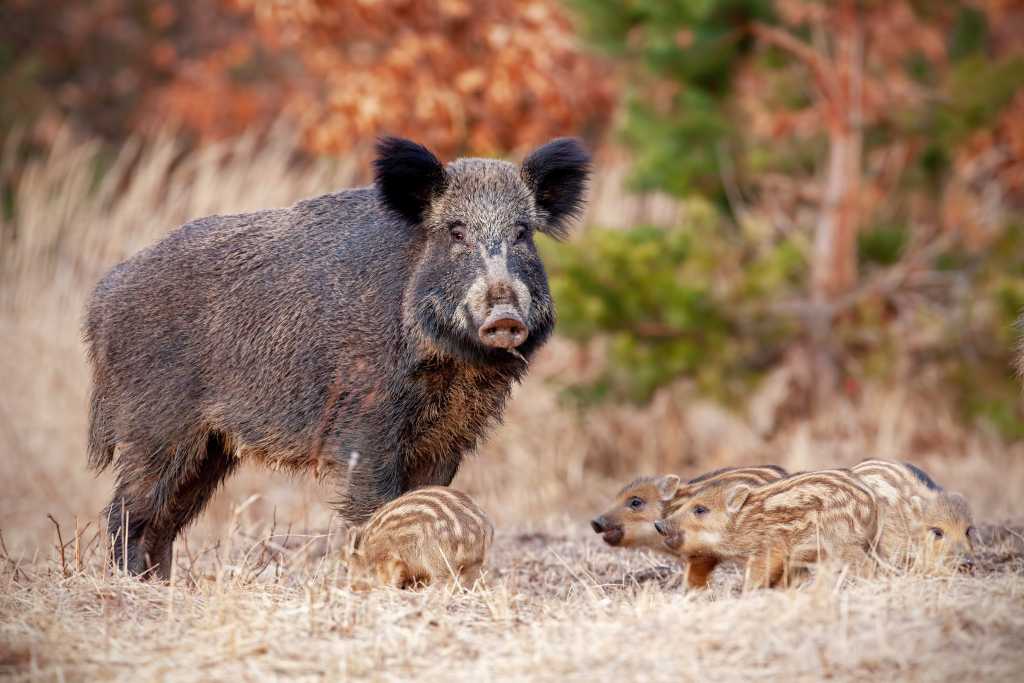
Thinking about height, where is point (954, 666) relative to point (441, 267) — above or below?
below

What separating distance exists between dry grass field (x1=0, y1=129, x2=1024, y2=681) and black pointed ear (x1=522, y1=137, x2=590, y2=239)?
1.15 metres

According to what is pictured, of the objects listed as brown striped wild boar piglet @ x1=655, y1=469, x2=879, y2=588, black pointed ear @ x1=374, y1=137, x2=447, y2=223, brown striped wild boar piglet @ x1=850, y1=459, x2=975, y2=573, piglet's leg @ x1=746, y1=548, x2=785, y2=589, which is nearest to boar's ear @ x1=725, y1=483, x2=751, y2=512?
brown striped wild boar piglet @ x1=655, y1=469, x2=879, y2=588

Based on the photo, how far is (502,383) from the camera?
533cm

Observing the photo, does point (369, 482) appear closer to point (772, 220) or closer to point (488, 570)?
point (488, 570)

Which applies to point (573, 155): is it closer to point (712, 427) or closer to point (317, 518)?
point (317, 518)

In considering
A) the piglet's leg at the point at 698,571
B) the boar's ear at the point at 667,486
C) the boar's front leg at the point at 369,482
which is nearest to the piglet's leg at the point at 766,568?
the piglet's leg at the point at 698,571

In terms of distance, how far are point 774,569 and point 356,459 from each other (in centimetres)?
168

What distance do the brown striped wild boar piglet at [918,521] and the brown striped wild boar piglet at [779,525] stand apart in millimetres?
84

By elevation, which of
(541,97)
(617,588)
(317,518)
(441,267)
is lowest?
(317,518)

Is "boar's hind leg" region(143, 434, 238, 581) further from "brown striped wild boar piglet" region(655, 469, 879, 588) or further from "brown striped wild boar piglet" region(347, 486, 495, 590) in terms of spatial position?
"brown striped wild boar piglet" region(655, 469, 879, 588)

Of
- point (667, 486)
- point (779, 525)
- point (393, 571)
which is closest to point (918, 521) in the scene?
point (779, 525)

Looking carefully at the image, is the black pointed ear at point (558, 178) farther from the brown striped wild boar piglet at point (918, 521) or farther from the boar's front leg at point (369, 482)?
the brown striped wild boar piglet at point (918, 521)

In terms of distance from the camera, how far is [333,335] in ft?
17.4

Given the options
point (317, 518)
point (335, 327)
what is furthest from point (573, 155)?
point (317, 518)
